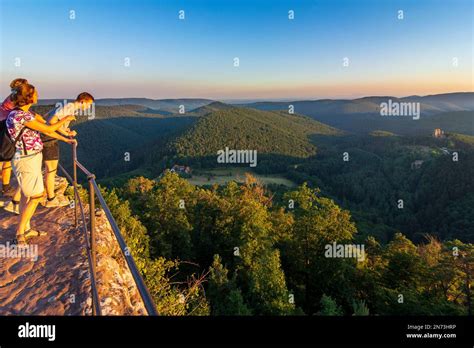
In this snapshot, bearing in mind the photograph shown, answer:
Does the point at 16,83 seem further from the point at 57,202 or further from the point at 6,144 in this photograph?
the point at 57,202

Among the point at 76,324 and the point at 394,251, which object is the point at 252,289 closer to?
the point at 394,251

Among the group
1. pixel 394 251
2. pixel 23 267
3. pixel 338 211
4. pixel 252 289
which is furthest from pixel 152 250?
pixel 394 251

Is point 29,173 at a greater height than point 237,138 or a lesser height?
lesser

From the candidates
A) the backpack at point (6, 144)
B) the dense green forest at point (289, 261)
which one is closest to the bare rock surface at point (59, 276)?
the backpack at point (6, 144)

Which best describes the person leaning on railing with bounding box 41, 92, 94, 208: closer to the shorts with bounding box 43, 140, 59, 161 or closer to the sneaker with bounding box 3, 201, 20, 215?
the shorts with bounding box 43, 140, 59, 161

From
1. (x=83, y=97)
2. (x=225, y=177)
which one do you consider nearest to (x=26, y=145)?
(x=83, y=97)

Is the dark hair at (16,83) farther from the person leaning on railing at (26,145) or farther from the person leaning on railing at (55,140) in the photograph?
the person leaning on railing at (55,140)

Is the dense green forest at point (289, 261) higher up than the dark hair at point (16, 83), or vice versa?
the dark hair at point (16, 83)
